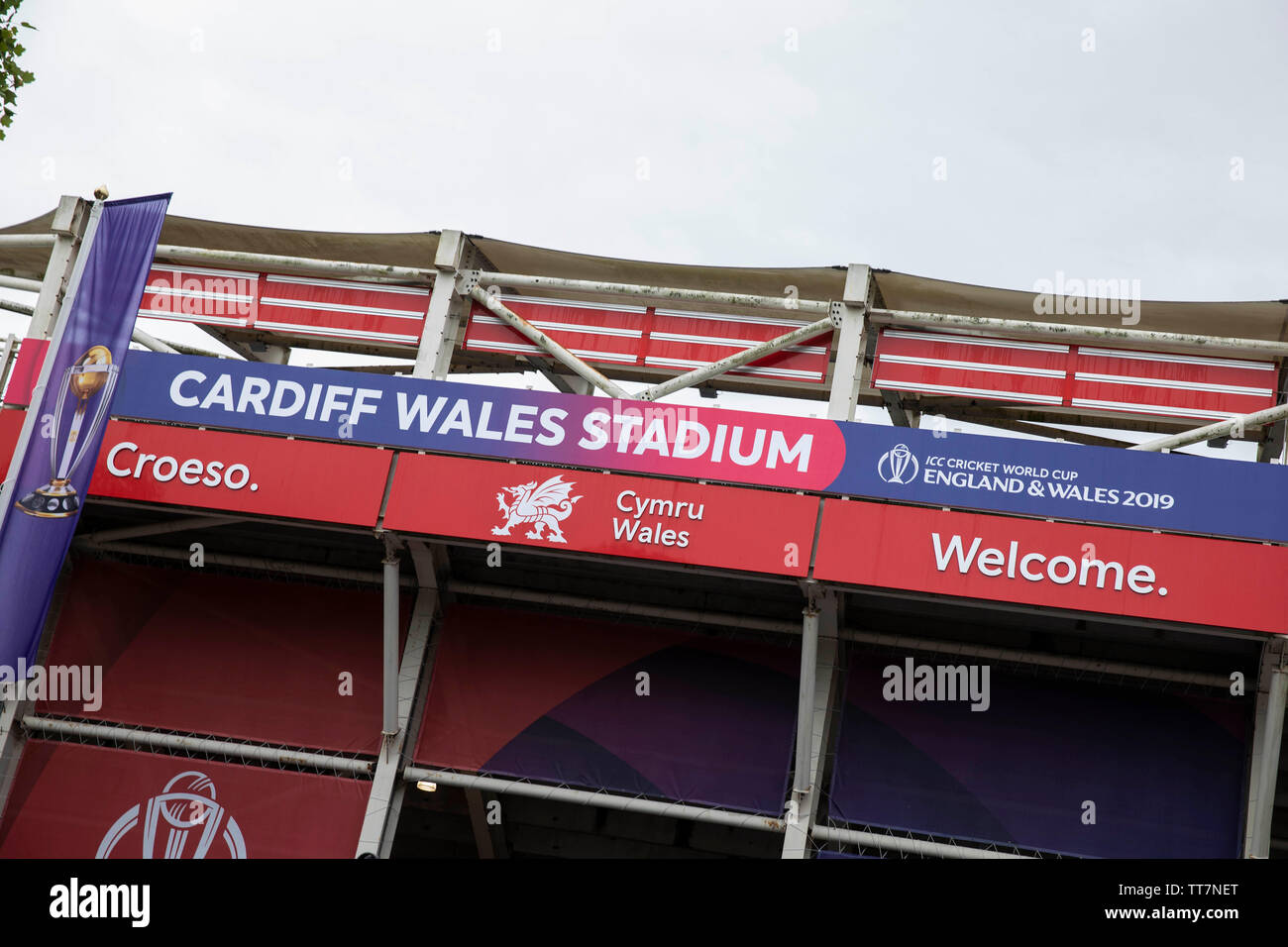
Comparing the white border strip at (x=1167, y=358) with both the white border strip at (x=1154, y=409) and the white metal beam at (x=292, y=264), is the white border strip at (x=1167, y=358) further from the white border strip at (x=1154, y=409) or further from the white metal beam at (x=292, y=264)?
the white metal beam at (x=292, y=264)

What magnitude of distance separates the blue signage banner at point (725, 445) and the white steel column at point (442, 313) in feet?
3.56

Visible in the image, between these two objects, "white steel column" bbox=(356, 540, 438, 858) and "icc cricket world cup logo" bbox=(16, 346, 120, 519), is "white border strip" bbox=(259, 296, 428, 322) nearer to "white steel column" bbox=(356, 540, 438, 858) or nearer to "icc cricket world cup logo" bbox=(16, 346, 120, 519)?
"icc cricket world cup logo" bbox=(16, 346, 120, 519)

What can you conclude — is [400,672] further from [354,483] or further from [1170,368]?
[1170,368]

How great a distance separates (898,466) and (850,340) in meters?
2.74

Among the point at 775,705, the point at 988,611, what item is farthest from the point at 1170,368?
the point at 775,705

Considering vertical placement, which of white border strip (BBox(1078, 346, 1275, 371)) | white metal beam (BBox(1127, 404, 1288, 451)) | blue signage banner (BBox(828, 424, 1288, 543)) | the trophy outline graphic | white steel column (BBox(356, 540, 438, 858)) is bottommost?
the trophy outline graphic

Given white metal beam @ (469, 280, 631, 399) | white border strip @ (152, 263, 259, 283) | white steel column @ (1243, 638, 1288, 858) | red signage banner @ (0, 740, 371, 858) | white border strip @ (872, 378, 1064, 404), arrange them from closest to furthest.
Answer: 1. white steel column @ (1243, 638, 1288, 858)
2. red signage banner @ (0, 740, 371, 858)
3. white border strip @ (872, 378, 1064, 404)
4. white metal beam @ (469, 280, 631, 399)
5. white border strip @ (152, 263, 259, 283)

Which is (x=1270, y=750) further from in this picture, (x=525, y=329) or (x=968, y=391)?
(x=525, y=329)

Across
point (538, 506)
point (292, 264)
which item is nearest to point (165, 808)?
point (538, 506)

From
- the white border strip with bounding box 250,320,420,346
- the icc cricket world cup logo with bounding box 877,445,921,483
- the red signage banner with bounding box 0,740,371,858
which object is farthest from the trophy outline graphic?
the icc cricket world cup logo with bounding box 877,445,921,483

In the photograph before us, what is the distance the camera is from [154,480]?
63.9 feet

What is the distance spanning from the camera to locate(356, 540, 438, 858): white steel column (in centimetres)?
1923

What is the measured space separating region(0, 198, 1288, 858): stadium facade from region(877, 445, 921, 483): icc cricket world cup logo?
57 millimetres

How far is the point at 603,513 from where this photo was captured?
18.5 m
